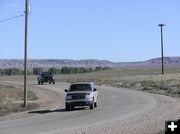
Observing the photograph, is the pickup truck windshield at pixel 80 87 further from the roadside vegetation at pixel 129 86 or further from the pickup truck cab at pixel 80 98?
the roadside vegetation at pixel 129 86

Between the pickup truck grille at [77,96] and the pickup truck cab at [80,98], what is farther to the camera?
the pickup truck grille at [77,96]

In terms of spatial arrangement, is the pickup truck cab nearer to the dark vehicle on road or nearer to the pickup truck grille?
the pickup truck grille

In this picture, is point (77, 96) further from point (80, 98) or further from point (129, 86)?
point (129, 86)

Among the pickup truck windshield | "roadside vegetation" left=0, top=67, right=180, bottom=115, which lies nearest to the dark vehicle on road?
"roadside vegetation" left=0, top=67, right=180, bottom=115

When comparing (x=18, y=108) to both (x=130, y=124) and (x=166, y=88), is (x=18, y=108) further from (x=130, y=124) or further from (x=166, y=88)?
(x=166, y=88)

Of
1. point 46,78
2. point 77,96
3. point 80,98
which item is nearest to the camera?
point 80,98

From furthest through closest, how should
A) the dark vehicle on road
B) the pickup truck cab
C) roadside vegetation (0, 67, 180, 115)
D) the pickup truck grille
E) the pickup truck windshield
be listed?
1. the dark vehicle on road
2. roadside vegetation (0, 67, 180, 115)
3. the pickup truck windshield
4. the pickup truck grille
5. the pickup truck cab

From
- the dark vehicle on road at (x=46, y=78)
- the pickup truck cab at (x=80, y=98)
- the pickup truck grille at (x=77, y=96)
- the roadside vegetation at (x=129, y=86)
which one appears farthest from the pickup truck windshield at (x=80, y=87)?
the dark vehicle on road at (x=46, y=78)

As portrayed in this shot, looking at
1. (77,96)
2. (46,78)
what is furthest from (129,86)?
(77,96)

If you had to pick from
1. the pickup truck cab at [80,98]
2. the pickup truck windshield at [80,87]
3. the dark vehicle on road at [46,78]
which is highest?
the dark vehicle on road at [46,78]

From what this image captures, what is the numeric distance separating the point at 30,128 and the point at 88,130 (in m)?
2.78

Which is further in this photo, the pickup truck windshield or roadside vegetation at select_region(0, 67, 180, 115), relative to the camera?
roadside vegetation at select_region(0, 67, 180, 115)

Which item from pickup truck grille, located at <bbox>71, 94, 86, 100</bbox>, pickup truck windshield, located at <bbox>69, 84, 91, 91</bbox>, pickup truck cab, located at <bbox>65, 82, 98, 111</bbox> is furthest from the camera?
pickup truck windshield, located at <bbox>69, 84, 91, 91</bbox>

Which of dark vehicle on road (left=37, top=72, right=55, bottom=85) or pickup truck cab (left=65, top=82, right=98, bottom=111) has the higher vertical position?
dark vehicle on road (left=37, top=72, right=55, bottom=85)
